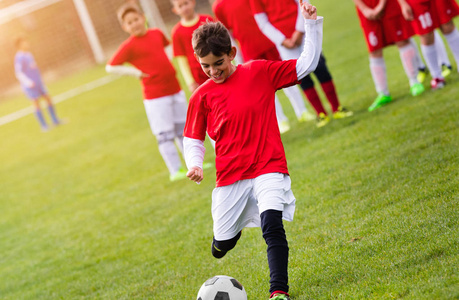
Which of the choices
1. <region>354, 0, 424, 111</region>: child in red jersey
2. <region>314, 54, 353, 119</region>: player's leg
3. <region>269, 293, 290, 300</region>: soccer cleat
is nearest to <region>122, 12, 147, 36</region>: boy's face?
<region>314, 54, 353, 119</region>: player's leg

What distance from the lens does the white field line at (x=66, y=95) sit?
19266 mm

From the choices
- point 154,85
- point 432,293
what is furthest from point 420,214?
point 154,85

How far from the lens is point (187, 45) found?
7.33 meters

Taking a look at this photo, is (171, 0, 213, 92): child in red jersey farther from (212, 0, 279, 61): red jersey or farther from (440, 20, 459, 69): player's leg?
(440, 20, 459, 69): player's leg

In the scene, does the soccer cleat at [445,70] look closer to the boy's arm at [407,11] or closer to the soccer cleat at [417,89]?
the soccer cleat at [417,89]

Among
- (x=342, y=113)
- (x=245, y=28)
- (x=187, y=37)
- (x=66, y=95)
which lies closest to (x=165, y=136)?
(x=187, y=37)

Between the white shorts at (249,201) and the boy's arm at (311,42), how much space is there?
70cm

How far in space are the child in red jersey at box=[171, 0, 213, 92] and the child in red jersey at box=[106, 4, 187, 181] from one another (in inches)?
16.1

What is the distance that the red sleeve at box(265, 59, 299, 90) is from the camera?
12.6 ft

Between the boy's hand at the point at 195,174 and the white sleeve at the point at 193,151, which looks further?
the white sleeve at the point at 193,151

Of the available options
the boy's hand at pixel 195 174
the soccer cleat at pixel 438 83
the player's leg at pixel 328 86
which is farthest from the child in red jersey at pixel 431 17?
the boy's hand at pixel 195 174

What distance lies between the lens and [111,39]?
24031 millimetres

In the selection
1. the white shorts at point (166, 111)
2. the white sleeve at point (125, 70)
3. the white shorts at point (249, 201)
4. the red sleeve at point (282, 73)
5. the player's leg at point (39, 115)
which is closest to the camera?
the white shorts at point (249, 201)

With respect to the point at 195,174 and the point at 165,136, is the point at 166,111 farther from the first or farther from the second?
the point at 195,174
